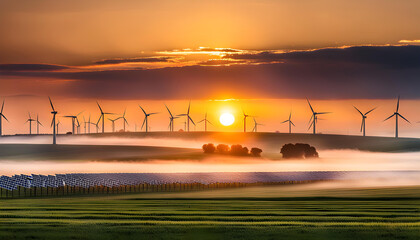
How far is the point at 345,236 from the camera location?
34531 millimetres

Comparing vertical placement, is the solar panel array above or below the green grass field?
below

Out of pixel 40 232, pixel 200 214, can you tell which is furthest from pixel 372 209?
pixel 40 232

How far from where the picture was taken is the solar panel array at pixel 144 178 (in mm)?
91000

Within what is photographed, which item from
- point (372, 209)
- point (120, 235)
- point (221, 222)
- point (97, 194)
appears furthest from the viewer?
point (97, 194)

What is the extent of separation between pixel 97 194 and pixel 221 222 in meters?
50.0

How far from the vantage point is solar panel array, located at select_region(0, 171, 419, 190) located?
91000 mm

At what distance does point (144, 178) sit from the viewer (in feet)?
339

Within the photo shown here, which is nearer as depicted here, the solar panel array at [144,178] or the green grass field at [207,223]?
the green grass field at [207,223]

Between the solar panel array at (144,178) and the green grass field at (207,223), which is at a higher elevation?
the green grass field at (207,223)

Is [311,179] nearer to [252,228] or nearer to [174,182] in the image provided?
[174,182]

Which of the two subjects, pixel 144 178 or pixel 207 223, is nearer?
pixel 207 223

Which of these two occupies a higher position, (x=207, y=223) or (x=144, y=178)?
(x=207, y=223)

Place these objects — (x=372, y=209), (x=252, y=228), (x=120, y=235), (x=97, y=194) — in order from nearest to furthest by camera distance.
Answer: (x=120, y=235) < (x=252, y=228) < (x=372, y=209) < (x=97, y=194)

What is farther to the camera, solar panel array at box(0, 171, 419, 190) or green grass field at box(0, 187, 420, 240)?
solar panel array at box(0, 171, 419, 190)
